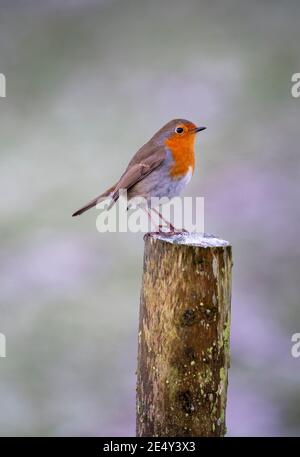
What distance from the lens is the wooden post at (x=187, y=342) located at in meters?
3.98

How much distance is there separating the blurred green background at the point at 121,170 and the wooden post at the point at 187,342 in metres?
2.90

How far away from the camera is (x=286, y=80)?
13273 mm

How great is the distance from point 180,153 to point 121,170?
5.06 m

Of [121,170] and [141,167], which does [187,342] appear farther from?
[121,170]

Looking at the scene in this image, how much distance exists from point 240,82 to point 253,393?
287 inches

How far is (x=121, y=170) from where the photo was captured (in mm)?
10398

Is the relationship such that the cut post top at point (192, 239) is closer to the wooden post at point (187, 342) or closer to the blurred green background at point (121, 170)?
the wooden post at point (187, 342)

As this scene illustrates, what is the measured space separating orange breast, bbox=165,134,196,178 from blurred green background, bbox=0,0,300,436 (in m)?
2.46

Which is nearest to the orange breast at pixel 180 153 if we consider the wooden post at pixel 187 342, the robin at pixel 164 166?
the robin at pixel 164 166

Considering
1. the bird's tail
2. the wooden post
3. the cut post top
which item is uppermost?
the bird's tail

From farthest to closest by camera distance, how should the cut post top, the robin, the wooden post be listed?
1. the robin
2. the cut post top
3. the wooden post

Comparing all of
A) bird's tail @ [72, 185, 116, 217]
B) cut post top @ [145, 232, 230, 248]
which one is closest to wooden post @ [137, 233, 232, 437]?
cut post top @ [145, 232, 230, 248]

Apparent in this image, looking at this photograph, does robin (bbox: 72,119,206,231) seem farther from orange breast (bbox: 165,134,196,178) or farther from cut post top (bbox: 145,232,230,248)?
cut post top (bbox: 145,232,230,248)

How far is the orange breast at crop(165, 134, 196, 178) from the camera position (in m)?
5.36
